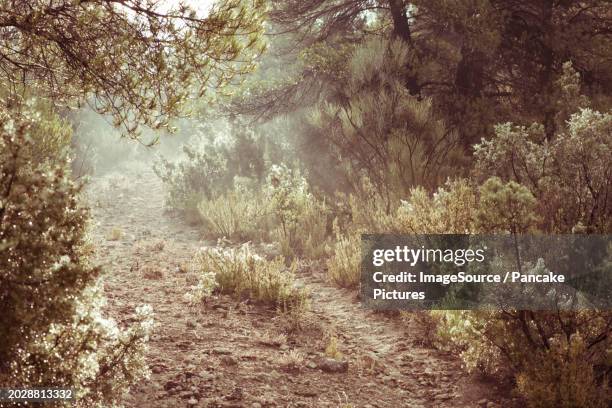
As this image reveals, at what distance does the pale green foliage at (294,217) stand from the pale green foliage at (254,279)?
2.02 m

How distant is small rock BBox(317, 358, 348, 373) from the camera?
13.2ft

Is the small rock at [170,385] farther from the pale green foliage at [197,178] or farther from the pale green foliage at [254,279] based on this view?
the pale green foliage at [197,178]

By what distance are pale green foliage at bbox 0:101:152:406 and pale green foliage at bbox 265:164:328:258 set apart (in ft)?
17.8

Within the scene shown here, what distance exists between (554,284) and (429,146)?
16.8 feet

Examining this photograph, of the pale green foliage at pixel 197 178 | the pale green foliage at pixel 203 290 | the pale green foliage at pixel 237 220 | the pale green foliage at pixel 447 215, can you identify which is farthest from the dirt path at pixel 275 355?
the pale green foliage at pixel 197 178

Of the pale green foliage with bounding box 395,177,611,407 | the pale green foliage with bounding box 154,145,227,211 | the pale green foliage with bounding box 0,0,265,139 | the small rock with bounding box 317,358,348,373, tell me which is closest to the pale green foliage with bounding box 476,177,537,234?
the pale green foliage with bounding box 395,177,611,407

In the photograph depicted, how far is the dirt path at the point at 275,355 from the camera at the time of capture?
137 inches

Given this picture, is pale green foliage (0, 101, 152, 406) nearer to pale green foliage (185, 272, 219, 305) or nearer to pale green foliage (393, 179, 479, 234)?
pale green foliage (185, 272, 219, 305)

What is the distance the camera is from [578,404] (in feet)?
9.39

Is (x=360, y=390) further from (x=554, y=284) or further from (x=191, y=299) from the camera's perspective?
(x=191, y=299)

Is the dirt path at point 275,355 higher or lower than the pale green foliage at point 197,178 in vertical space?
lower

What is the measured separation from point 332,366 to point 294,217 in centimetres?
419

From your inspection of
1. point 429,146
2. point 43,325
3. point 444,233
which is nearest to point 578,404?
point 444,233

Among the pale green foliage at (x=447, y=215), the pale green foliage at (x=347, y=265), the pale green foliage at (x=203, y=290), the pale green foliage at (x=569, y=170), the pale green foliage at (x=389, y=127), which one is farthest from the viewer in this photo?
the pale green foliage at (x=389, y=127)
